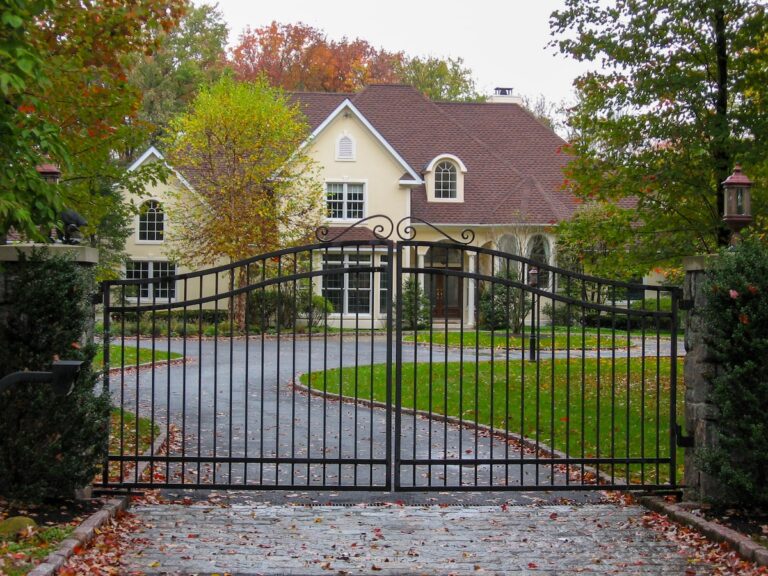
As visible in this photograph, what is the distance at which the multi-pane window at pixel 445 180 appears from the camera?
31.9 metres

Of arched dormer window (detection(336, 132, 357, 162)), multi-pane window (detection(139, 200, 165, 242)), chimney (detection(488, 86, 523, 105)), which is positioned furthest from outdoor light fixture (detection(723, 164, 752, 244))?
chimney (detection(488, 86, 523, 105))

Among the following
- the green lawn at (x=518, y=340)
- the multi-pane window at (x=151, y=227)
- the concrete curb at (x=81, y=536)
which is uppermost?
the multi-pane window at (x=151, y=227)

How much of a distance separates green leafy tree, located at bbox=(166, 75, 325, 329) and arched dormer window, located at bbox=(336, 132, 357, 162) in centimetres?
209

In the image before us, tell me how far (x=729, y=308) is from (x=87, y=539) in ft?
16.4

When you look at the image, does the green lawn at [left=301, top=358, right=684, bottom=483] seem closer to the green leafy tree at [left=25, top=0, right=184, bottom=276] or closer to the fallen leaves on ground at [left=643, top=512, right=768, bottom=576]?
the fallen leaves on ground at [left=643, top=512, right=768, bottom=576]

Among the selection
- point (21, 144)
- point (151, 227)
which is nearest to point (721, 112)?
point (21, 144)

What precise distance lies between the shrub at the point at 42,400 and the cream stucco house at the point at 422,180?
21161 millimetres

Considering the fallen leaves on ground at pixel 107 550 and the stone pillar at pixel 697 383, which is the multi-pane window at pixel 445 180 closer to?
the stone pillar at pixel 697 383

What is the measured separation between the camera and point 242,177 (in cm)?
2786

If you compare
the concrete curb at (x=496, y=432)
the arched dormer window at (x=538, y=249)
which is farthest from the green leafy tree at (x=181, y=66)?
the concrete curb at (x=496, y=432)

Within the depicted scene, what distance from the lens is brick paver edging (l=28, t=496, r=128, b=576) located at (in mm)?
5297

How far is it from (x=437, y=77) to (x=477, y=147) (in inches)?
611

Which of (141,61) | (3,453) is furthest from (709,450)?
(141,61)

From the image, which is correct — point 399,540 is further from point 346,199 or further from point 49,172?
point 346,199
